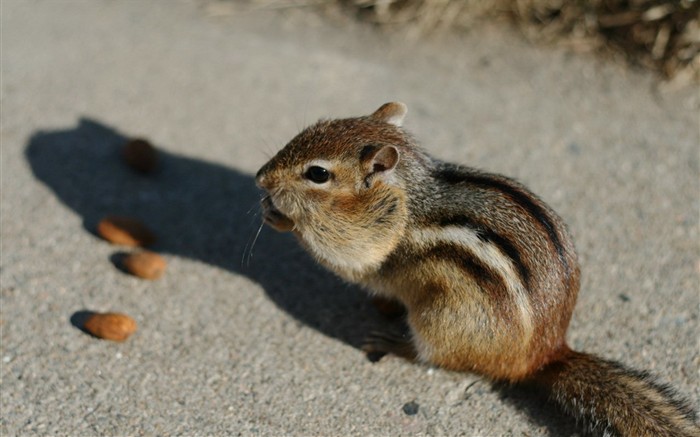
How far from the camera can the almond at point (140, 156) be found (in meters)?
3.70

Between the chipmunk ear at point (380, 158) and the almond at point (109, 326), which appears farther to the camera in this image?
the almond at point (109, 326)

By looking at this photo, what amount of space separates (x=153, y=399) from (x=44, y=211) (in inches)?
48.6

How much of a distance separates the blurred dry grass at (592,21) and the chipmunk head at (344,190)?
2.11 meters

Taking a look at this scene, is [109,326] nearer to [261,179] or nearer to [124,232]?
[124,232]

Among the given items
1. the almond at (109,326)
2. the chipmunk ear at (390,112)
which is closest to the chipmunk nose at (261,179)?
the chipmunk ear at (390,112)

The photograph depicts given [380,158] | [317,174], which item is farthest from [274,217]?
[380,158]

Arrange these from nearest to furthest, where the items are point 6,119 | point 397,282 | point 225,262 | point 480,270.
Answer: point 480,270 → point 397,282 → point 225,262 → point 6,119

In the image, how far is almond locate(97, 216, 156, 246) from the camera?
10.8ft

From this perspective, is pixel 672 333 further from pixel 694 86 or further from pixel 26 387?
pixel 26 387

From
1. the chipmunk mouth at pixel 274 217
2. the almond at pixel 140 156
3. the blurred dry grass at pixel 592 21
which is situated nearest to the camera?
the chipmunk mouth at pixel 274 217

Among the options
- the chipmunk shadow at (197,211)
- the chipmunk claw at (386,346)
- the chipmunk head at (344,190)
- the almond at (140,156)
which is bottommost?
the chipmunk claw at (386,346)

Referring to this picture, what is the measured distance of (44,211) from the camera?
346 cm

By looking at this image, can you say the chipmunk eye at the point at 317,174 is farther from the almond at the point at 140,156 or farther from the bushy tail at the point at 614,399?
the almond at the point at 140,156

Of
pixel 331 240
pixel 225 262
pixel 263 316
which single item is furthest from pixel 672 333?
pixel 225 262
